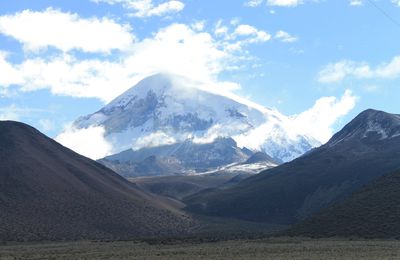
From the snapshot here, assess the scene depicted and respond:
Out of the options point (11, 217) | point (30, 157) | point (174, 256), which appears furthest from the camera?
point (30, 157)

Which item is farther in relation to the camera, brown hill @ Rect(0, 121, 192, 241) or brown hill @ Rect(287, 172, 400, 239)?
brown hill @ Rect(0, 121, 192, 241)

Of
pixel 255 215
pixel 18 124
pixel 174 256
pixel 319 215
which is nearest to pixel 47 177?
pixel 18 124

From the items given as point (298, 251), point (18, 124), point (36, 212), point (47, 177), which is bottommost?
point (298, 251)

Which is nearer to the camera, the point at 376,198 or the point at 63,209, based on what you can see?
the point at 376,198

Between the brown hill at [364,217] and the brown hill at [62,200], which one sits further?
the brown hill at [62,200]

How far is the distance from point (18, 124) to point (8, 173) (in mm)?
43658

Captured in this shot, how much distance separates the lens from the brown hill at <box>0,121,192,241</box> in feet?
428

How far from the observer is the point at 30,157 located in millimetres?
170500

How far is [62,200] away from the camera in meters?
150

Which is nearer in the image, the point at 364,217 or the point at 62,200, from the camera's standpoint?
the point at 364,217

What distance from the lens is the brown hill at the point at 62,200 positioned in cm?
13038

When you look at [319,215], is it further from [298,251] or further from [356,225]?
[298,251]

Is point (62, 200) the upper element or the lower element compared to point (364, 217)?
upper

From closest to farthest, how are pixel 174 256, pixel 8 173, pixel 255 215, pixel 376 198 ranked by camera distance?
pixel 174 256 → pixel 376 198 → pixel 8 173 → pixel 255 215
